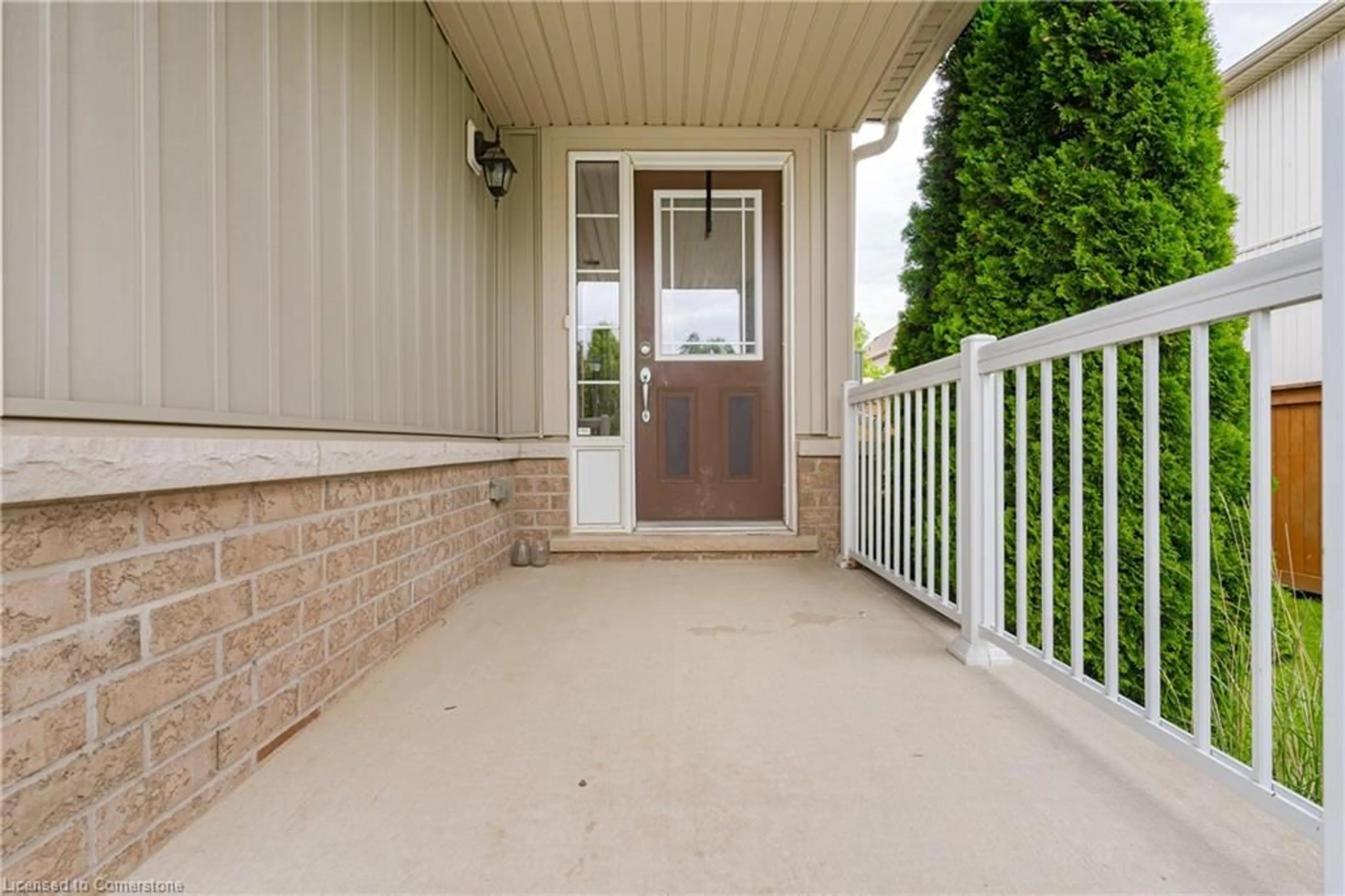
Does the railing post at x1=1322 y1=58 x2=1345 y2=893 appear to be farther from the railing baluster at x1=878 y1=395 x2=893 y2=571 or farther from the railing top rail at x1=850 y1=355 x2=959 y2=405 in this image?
the railing baluster at x1=878 y1=395 x2=893 y2=571

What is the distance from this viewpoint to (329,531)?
5.17ft

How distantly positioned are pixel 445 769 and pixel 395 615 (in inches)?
33.3

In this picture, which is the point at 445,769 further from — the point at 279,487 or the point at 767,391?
the point at 767,391

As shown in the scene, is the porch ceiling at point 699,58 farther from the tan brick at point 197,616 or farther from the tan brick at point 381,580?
the tan brick at point 197,616

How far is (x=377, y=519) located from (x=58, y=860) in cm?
107

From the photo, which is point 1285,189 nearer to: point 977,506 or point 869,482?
point 869,482

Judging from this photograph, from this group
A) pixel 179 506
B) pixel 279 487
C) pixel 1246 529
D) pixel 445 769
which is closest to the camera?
pixel 179 506

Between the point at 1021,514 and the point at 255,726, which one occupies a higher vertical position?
the point at 1021,514

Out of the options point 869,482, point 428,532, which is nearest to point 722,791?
point 428,532

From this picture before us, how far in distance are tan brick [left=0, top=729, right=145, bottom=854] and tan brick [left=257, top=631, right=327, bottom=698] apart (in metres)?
0.31

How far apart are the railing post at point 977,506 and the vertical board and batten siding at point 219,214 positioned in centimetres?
178

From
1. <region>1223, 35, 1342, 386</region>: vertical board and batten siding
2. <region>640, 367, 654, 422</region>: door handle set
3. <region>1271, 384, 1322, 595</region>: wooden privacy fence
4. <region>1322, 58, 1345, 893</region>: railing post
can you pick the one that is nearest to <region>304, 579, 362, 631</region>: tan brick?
<region>1322, 58, 1345, 893</region>: railing post

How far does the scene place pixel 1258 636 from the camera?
94 cm

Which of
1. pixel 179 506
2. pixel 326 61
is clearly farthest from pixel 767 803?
pixel 326 61
